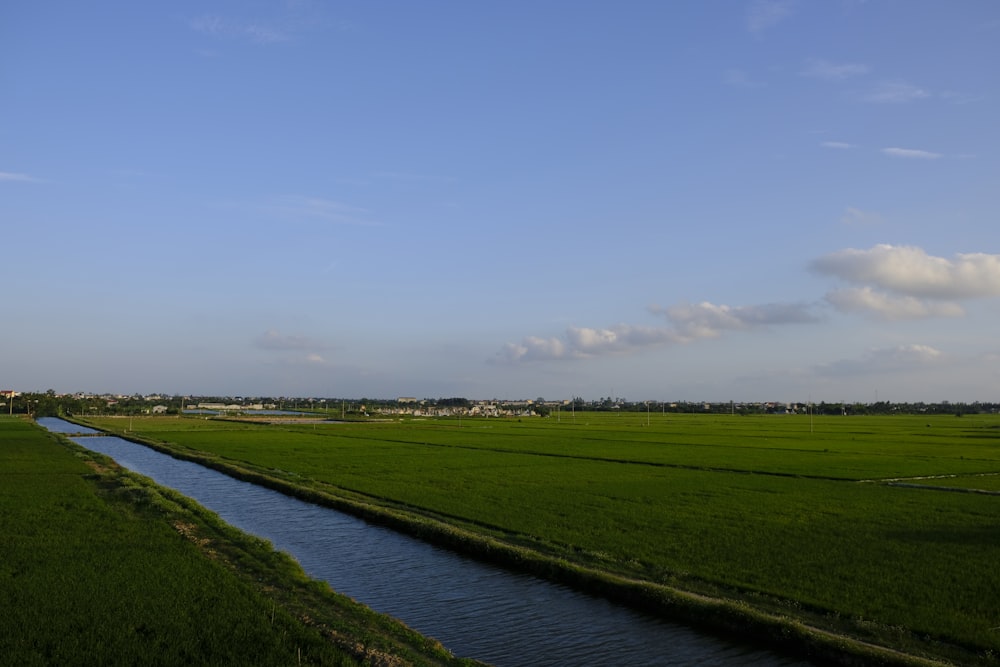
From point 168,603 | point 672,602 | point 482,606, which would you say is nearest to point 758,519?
point 672,602

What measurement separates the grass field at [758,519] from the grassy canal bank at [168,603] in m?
→ 5.93

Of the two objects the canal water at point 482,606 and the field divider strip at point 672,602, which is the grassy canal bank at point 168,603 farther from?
the field divider strip at point 672,602

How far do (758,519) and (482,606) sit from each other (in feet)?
34.9

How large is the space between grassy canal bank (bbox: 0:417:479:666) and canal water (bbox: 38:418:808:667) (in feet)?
3.54

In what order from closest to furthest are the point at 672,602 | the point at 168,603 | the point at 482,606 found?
the point at 168,603
the point at 672,602
the point at 482,606

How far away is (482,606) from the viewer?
1316 cm

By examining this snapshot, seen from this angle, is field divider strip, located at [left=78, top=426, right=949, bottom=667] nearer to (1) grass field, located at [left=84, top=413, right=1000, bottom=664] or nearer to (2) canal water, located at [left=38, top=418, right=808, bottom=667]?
(2) canal water, located at [left=38, top=418, right=808, bottom=667]

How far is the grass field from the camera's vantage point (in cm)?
1212

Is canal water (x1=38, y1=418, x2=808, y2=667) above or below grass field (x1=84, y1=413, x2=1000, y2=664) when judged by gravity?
below

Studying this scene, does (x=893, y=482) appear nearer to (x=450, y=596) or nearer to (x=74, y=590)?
(x=450, y=596)

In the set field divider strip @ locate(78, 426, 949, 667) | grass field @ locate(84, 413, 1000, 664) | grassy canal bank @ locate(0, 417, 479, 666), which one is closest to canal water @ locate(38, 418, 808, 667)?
field divider strip @ locate(78, 426, 949, 667)

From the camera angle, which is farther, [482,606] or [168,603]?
[482,606]

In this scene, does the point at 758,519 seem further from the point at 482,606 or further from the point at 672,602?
the point at 482,606

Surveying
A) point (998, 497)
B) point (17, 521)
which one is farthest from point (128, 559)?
point (998, 497)
